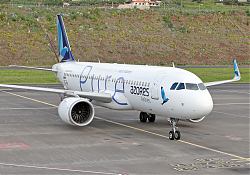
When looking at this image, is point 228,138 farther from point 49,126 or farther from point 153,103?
point 49,126

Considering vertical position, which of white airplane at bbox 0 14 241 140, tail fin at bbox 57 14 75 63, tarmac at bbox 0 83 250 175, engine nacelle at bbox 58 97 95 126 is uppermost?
tail fin at bbox 57 14 75 63

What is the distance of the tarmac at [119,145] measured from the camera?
52.7ft

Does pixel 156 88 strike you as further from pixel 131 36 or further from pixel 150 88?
pixel 131 36

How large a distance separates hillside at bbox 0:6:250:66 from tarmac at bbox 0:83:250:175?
68315 millimetres

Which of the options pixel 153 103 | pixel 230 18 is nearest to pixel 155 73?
pixel 153 103

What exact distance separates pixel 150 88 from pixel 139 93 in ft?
3.89

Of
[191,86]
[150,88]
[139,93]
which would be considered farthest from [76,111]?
[191,86]

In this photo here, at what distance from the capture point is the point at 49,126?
26.1 m

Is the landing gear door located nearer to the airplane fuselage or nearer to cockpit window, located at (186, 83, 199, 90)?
the airplane fuselage

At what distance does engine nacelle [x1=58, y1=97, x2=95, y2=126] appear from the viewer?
78.0 ft

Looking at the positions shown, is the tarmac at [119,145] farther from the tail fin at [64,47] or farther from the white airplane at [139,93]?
the tail fin at [64,47]

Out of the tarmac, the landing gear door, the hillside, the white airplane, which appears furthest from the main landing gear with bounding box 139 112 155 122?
the hillside

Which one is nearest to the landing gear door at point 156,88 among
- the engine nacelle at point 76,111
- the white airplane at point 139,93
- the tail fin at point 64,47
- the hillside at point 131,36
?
the white airplane at point 139,93

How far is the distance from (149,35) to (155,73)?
9686cm
